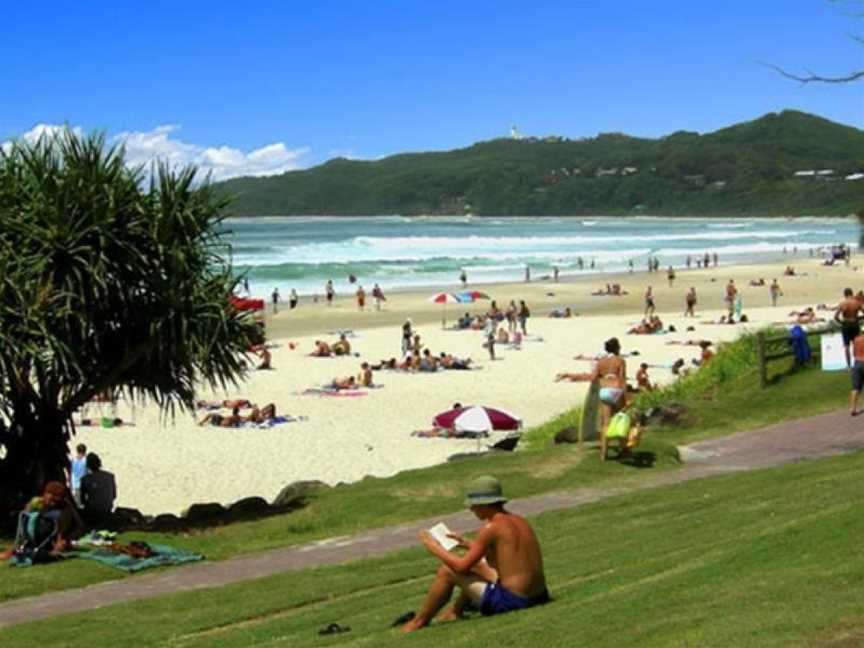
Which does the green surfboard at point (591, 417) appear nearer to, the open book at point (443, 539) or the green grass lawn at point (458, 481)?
the green grass lawn at point (458, 481)

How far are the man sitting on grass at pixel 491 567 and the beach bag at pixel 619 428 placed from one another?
23.3ft

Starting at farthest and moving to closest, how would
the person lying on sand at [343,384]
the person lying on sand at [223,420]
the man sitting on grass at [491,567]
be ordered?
the person lying on sand at [343,384] → the person lying on sand at [223,420] → the man sitting on grass at [491,567]

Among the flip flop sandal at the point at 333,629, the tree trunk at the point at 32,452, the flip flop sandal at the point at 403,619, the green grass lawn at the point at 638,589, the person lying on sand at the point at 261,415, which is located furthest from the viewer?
the person lying on sand at the point at 261,415

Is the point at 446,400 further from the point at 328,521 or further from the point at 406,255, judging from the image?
the point at 406,255

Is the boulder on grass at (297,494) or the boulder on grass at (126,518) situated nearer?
the boulder on grass at (126,518)

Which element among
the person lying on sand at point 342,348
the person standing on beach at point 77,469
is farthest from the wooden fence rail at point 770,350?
the person lying on sand at point 342,348

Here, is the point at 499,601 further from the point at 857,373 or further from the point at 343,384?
the point at 343,384

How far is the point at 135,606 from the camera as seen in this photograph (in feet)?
32.2

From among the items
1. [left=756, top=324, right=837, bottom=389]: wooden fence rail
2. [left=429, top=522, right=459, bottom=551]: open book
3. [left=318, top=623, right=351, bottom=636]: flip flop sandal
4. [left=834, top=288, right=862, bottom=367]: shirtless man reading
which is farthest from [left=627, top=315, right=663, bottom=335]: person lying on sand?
[left=429, top=522, right=459, bottom=551]: open book

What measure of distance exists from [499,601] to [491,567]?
0.20m

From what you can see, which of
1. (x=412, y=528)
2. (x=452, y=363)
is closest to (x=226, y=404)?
(x=452, y=363)

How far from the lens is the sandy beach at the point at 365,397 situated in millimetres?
19625

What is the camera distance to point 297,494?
48.1 ft

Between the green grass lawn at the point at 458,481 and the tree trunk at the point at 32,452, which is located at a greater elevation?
the tree trunk at the point at 32,452
